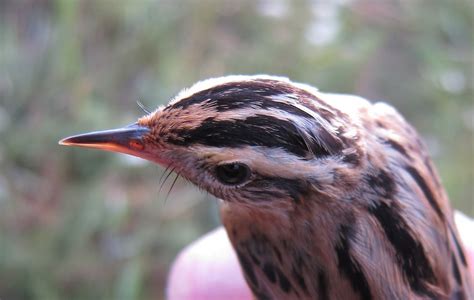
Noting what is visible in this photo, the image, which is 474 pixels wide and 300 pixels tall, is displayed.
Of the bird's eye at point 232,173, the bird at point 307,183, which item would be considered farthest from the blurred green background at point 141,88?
the bird's eye at point 232,173

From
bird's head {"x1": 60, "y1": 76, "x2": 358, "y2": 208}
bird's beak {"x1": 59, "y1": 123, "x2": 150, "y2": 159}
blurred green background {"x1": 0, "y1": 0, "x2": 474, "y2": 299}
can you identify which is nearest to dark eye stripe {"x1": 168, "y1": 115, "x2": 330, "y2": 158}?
bird's head {"x1": 60, "y1": 76, "x2": 358, "y2": 208}

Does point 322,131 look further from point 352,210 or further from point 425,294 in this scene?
point 425,294

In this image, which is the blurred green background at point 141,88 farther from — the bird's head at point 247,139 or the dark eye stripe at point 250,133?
the dark eye stripe at point 250,133

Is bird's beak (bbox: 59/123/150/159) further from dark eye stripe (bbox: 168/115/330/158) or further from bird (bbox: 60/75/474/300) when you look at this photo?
dark eye stripe (bbox: 168/115/330/158)

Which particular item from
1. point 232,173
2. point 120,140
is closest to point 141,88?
point 120,140

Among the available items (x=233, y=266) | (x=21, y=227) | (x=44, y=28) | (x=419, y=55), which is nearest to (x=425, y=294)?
(x=233, y=266)
